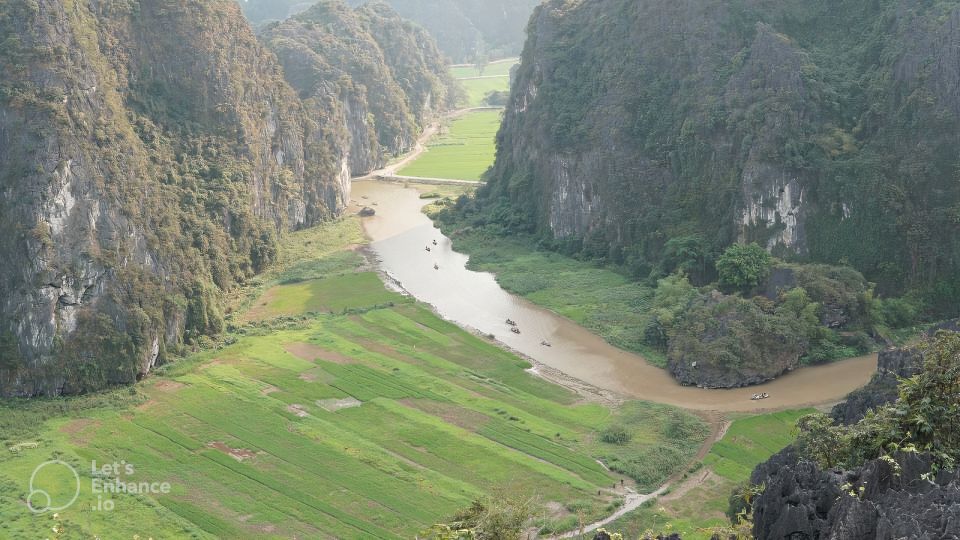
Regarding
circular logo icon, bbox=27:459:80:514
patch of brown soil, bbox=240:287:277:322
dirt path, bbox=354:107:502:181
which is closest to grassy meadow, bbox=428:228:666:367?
patch of brown soil, bbox=240:287:277:322

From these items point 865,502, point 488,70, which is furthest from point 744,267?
point 488,70

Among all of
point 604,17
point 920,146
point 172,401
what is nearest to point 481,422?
point 172,401

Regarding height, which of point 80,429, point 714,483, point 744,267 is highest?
point 744,267

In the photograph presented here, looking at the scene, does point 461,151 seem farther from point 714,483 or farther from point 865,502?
point 865,502

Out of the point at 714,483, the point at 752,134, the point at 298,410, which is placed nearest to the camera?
the point at 714,483

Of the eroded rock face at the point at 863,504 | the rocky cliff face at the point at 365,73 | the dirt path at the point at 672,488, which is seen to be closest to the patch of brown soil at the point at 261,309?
the rocky cliff face at the point at 365,73

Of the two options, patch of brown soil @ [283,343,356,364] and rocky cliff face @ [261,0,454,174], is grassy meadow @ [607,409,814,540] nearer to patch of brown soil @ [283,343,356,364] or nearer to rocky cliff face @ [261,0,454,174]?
patch of brown soil @ [283,343,356,364]

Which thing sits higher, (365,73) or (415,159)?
(365,73)
